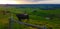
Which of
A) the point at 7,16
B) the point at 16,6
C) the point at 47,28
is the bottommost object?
the point at 47,28

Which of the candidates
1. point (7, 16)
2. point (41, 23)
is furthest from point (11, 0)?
point (41, 23)

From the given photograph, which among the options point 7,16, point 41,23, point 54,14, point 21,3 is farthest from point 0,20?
point 54,14

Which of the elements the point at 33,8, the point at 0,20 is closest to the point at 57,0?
the point at 33,8

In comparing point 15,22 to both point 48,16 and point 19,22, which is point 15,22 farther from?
point 48,16

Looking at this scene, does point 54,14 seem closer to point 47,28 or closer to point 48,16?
point 48,16

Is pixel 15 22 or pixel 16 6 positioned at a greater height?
pixel 16 6

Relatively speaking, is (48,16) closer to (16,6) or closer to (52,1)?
(52,1)

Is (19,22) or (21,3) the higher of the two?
(21,3)
